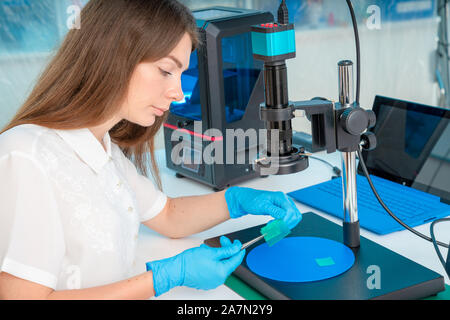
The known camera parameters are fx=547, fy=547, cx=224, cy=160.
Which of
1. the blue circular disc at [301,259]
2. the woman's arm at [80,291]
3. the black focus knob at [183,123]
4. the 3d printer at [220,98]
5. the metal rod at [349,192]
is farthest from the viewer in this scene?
the black focus knob at [183,123]

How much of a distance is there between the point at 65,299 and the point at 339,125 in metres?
0.57

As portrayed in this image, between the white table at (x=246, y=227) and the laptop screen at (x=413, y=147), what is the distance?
14cm

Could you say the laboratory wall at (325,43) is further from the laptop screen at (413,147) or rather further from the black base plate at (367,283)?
the black base plate at (367,283)

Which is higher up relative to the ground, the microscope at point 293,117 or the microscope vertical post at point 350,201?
the microscope at point 293,117

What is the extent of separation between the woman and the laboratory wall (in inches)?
39.3

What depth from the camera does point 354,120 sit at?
1.00 metres

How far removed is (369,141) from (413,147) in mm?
404

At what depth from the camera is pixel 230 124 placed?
1.50 meters

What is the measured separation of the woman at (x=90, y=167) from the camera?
88cm
